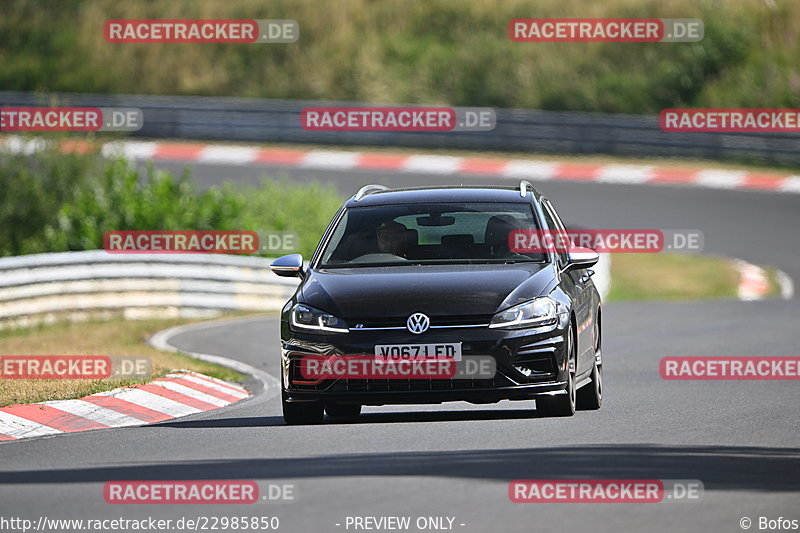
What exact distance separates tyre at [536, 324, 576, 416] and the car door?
21 centimetres

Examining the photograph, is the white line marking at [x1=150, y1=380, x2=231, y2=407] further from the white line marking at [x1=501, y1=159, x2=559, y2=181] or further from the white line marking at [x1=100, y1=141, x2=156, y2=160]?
the white line marking at [x1=100, y1=141, x2=156, y2=160]

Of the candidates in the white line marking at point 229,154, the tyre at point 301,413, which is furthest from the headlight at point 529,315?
the white line marking at point 229,154

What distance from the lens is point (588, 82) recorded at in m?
42.2

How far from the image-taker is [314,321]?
10.6m

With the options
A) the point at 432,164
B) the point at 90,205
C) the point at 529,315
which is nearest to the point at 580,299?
the point at 529,315

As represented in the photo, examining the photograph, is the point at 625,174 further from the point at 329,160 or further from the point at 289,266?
the point at 289,266

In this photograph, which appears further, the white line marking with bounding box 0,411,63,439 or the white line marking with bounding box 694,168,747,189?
the white line marking with bounding box 694,168,747,189

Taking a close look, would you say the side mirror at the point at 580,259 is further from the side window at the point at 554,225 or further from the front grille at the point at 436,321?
the front grille at the point at 436,321

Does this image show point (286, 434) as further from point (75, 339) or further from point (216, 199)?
point (216, 199)

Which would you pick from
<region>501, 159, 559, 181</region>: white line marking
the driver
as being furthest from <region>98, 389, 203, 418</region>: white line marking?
<region>501, 159, 559, 181</region>: white line marking

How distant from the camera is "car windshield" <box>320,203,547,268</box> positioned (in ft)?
37.2

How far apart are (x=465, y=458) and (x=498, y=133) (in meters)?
29.4

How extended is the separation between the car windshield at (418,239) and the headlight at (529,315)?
72 cm

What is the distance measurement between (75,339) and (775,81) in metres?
26.4
